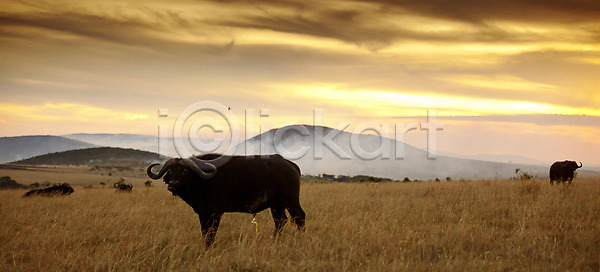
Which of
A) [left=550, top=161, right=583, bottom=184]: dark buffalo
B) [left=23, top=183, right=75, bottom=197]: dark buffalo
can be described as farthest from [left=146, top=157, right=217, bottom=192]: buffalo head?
[left=550, top=161, right=583, bottom=184]: dark buffalo

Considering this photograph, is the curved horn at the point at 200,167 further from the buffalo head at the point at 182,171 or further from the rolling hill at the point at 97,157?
the rolling hill at the point at 97,157

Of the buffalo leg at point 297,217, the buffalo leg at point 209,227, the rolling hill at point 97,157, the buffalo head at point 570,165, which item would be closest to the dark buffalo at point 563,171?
the buffalo head at point 570,165

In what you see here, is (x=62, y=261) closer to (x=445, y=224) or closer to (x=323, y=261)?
(x=323, y=261)

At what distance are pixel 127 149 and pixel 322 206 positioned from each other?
100760 millimetres

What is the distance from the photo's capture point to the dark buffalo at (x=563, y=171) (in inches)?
739

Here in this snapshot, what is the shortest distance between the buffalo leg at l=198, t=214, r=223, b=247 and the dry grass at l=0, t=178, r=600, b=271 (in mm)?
223

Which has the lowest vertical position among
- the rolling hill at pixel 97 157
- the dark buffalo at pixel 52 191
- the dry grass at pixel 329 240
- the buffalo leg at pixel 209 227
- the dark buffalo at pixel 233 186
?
the rolling hill at pixel 97 157

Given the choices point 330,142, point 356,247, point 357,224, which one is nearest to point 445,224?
point 357,224

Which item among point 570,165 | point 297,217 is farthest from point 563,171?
point 297,217

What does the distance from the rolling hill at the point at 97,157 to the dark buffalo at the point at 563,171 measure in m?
83.3

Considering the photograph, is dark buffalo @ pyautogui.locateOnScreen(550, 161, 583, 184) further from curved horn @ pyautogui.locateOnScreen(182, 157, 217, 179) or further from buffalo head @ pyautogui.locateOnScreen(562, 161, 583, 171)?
curved horn @ pyautogui.locateOnScreen(182, 157, 217, 179)

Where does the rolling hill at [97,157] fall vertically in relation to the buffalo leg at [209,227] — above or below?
below

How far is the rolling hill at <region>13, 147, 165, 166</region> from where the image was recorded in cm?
9081

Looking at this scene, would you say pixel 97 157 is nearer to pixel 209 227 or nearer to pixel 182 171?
pixel 182 171
